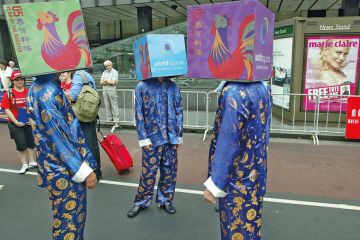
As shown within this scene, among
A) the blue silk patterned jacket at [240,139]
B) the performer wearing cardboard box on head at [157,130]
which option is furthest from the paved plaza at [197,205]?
the blue silk patterned jacket at [240,139]

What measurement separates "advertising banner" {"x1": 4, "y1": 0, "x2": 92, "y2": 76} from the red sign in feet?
20.8

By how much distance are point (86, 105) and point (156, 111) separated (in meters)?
1.25

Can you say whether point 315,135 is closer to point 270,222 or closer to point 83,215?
point 270,222

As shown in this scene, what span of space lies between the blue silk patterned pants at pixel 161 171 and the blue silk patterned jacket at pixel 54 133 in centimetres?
138

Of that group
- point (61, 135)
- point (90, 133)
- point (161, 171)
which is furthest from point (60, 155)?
point (90, 133)

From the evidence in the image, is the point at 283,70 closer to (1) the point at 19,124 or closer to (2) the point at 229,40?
(1) the point at 19,124

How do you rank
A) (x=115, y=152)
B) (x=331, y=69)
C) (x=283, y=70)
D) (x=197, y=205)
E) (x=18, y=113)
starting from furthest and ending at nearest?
(x=283, y=70) < (x=331, y=69) < (x=18, y=113) < (x=115, y=152) < (x=197, y=205)

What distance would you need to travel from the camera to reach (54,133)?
2.11 metres

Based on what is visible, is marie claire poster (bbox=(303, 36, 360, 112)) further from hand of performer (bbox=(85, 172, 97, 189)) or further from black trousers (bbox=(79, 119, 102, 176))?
hand of performer (bbox=(85, 172, 97, 189))

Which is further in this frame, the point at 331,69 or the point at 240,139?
the point at 331,69

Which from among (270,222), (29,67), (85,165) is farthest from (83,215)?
(270,222)

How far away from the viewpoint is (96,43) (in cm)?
2273

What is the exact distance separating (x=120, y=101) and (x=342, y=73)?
696 centimetres

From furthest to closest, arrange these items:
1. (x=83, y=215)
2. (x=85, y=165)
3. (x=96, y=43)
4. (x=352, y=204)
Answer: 1. (x=96, y=43)
2. (x=352, y=204)
3. (x=83, y=215)
4. (x=85, y=165)
